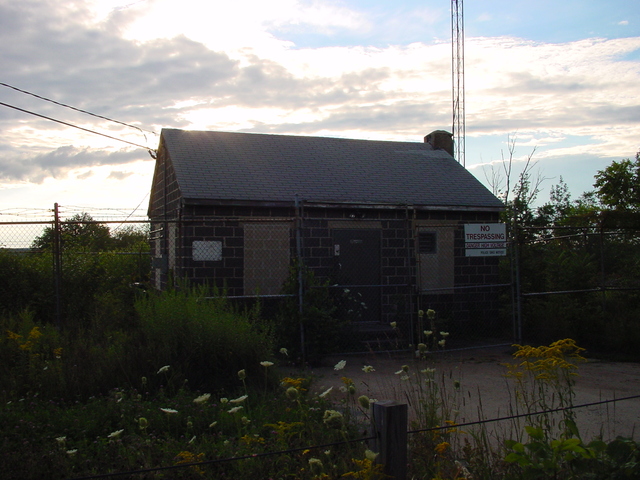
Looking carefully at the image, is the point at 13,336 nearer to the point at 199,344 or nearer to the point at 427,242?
the point at 199,344

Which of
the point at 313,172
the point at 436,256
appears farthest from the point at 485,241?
the point at 313,172

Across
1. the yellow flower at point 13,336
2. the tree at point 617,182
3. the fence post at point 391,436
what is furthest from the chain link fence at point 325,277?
the tree at point 617,182

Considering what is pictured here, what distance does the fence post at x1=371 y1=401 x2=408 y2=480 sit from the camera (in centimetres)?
310

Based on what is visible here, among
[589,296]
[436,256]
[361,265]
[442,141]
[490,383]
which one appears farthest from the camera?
[442,141]

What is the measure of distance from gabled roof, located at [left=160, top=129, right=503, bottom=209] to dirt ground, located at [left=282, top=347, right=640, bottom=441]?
3.58 meters

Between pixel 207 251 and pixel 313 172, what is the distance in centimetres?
375

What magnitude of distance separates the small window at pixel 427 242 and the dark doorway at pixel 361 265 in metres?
1.14

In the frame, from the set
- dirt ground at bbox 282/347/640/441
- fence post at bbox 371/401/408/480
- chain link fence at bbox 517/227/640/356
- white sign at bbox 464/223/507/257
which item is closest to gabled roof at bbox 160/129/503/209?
white sign at bbox 464/223/507/257

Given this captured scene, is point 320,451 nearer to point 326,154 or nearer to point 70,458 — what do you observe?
point 70,458

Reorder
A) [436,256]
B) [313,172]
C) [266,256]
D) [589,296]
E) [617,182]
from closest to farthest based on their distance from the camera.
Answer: [589,296], [266,256], [436,256], [313,172], [617,182]

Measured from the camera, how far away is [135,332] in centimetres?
722

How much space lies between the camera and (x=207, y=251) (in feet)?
38.1

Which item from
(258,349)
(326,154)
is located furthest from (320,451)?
(326,154)

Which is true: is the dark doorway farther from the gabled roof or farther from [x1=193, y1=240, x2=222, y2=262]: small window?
[x1=193, y1=240, x2=222, y2=262]: small window
